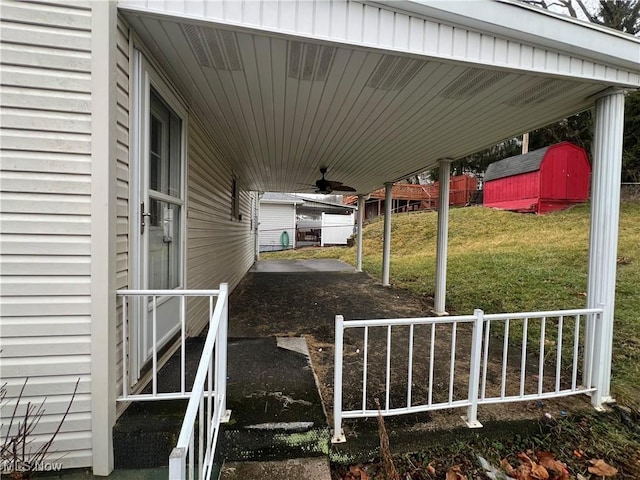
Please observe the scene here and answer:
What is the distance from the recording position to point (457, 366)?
2869 millimetres

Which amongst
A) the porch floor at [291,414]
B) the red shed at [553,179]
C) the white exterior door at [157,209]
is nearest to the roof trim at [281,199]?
the red shed at [553,179]

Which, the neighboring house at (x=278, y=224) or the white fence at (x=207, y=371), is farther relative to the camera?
the neighboring house at (x=278, y=224)

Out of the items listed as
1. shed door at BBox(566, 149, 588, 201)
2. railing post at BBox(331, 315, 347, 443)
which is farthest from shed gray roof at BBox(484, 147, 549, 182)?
railing post at BBox(331, 315, 347, 443)

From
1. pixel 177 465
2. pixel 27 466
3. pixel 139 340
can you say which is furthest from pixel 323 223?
pixel 177 465

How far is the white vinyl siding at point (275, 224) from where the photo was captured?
17828 millimetres

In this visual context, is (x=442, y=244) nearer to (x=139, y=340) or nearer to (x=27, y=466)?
(x=139, y=340)

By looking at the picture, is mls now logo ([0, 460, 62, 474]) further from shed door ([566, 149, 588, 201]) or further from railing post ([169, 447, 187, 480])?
shed door ([566, 149, 588, 201])

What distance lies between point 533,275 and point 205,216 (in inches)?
252

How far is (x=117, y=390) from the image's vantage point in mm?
1823

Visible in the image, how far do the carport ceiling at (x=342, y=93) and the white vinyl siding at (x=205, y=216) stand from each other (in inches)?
12.3

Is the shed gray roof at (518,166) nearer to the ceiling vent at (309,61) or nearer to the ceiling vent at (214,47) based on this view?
the ceiling vent at (309,61)

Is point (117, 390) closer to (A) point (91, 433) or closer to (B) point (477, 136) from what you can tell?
(A) point (91, 433)

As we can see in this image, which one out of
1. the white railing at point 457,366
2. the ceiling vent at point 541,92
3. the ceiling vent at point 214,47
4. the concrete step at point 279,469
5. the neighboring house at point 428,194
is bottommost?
the concrete step at point 279,469

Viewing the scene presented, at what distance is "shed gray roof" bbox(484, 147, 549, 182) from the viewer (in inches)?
495
